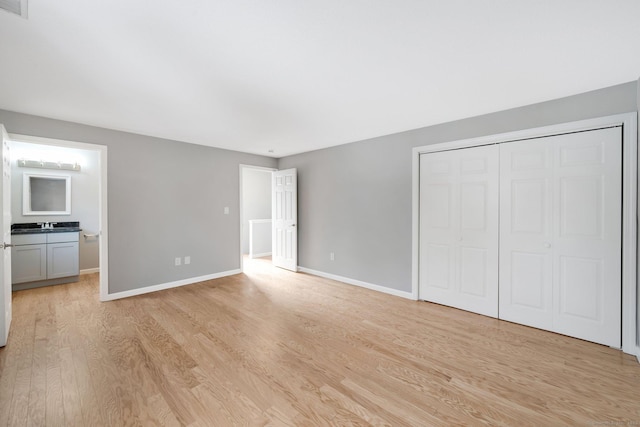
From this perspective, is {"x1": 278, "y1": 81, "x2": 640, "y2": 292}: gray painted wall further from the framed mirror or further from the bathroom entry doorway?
the framed mirror

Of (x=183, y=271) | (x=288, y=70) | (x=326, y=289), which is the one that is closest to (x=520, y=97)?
(x=288, y=70)

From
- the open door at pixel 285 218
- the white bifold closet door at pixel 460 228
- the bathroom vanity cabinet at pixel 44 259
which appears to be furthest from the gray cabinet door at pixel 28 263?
the white bifold closet door at pixel 460 228

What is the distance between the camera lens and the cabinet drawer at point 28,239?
4016mm

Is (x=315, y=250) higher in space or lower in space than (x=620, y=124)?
lower

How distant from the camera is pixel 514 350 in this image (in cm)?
236

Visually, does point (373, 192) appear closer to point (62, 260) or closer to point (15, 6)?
point (15, 6)

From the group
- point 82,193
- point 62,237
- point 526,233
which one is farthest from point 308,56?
point 82,193

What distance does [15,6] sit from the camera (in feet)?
4.70

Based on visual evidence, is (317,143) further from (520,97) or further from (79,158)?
(79,158)

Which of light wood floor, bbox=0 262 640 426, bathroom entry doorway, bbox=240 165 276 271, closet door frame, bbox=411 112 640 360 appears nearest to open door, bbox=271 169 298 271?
bathroom entry doorway, bbox=240 165 276 271

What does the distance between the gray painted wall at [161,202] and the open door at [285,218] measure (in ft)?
2.79

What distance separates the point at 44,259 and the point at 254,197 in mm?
4515

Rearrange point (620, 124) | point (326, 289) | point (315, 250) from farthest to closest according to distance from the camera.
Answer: point (315, 250) < point (326, 289) < point (620, 124)

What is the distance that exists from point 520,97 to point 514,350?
242cm
